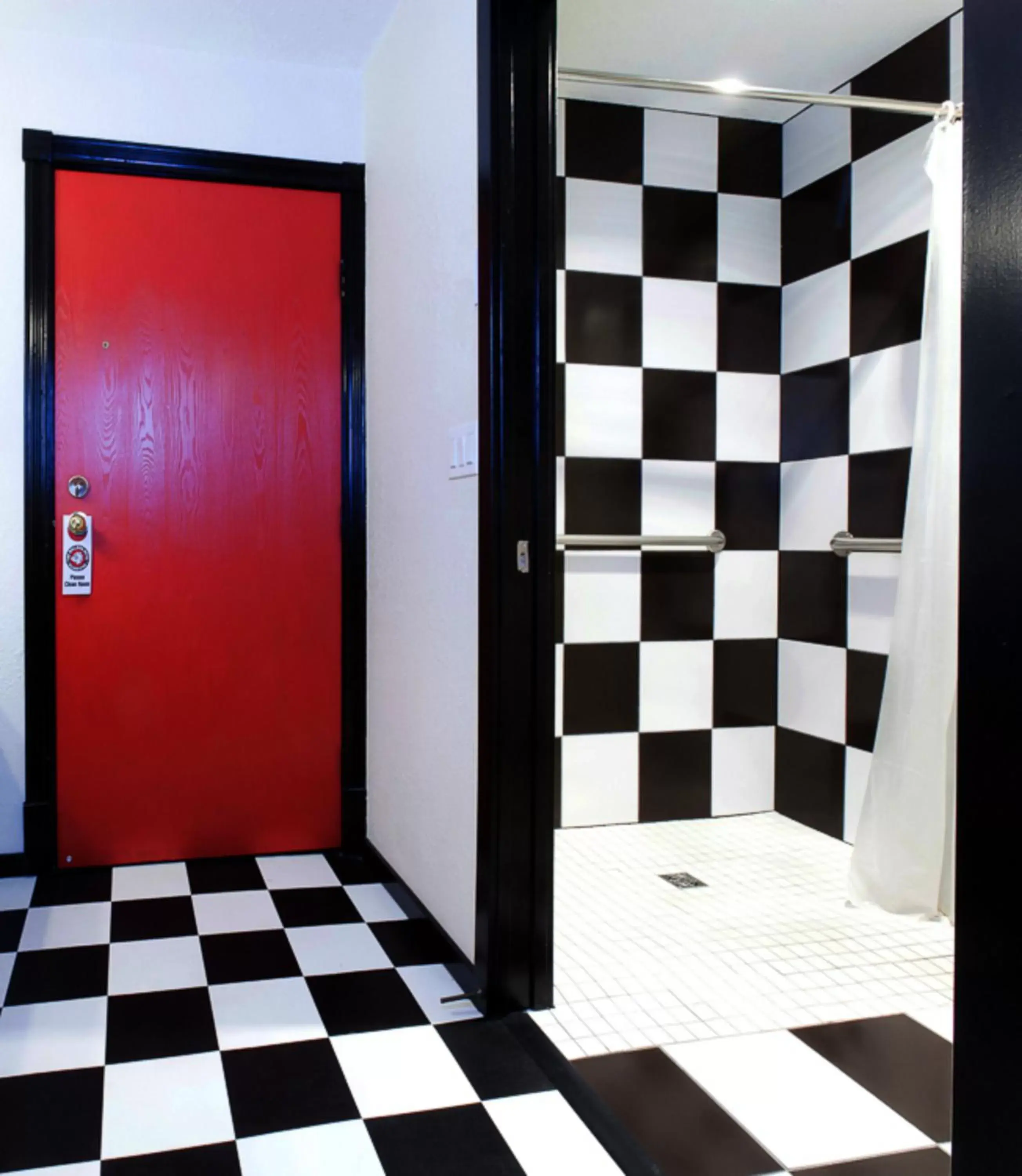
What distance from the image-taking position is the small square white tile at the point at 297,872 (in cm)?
266

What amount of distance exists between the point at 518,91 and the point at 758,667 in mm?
1950

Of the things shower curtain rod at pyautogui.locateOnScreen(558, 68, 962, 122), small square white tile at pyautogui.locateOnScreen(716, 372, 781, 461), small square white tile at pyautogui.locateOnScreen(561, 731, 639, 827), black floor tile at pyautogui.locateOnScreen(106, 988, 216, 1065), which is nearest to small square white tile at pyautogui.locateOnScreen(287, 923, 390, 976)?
black floor tile at pyautogui.locateOnScreen(106, 988, 216, 1065)

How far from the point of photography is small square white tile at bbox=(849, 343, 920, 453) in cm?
273

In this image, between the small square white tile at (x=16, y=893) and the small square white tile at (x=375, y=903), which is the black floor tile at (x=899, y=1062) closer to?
the small square white tile at (x=375, y=903)

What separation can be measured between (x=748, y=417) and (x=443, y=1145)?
2339mm

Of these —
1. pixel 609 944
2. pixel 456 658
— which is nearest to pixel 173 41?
pixel 456 658

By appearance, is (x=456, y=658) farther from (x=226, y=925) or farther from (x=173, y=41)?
(x=173, y=41)

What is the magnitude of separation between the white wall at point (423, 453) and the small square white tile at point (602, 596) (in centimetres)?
59

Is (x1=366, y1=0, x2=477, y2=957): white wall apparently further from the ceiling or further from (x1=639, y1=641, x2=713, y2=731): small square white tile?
(x1=639, y1=641, x2=713, y2=731): small square white tile

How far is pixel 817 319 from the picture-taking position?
122 inches

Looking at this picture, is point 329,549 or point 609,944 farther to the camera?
point 329,549

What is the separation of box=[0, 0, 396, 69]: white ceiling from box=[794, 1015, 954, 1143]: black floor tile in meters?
2.45

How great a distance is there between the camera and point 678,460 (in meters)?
3.16

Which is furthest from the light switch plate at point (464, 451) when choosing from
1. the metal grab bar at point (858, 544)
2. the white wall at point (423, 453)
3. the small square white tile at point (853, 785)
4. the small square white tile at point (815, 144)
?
the small square white tile at point (815, 144)
